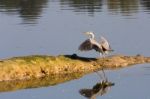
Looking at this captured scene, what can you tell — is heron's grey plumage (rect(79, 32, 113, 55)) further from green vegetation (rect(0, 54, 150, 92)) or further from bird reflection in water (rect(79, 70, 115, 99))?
bird reflection in water (rect(79, 70, 115, 99))

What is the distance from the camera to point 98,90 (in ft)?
99.5

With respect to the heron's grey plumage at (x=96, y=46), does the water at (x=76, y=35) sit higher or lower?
lower

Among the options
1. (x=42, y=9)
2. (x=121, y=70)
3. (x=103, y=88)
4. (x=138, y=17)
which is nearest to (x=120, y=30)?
(x=138, y=17)

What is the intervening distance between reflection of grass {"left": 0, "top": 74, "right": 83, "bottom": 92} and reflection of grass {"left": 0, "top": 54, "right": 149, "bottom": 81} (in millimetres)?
271

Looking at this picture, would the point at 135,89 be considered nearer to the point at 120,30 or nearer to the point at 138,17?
the point at 120,30

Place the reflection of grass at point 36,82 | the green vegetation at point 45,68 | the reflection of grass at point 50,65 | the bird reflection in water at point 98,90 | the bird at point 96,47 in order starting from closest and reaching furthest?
the bird reflection in water at point 98,90, the reflection of grass at point 36,82, the green vegetation at point 45,68, the reflection of grass at point 50,65, the bird at point 96,47

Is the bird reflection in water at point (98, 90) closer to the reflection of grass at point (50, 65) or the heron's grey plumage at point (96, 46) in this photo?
the reflection of grass at point (50, 65)

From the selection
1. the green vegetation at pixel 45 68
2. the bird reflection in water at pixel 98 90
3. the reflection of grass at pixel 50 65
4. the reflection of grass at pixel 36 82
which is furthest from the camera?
the reflection of grass at pixel 50 65

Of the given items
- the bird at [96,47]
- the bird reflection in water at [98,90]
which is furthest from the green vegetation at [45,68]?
the bird reflection in water at [98,90]

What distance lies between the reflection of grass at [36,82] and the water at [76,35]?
18.3 inches

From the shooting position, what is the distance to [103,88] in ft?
101

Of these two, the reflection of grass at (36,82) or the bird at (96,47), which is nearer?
the reflection of grass at (36,82)

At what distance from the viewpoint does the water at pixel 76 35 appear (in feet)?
99.5

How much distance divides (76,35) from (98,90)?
17.5m
